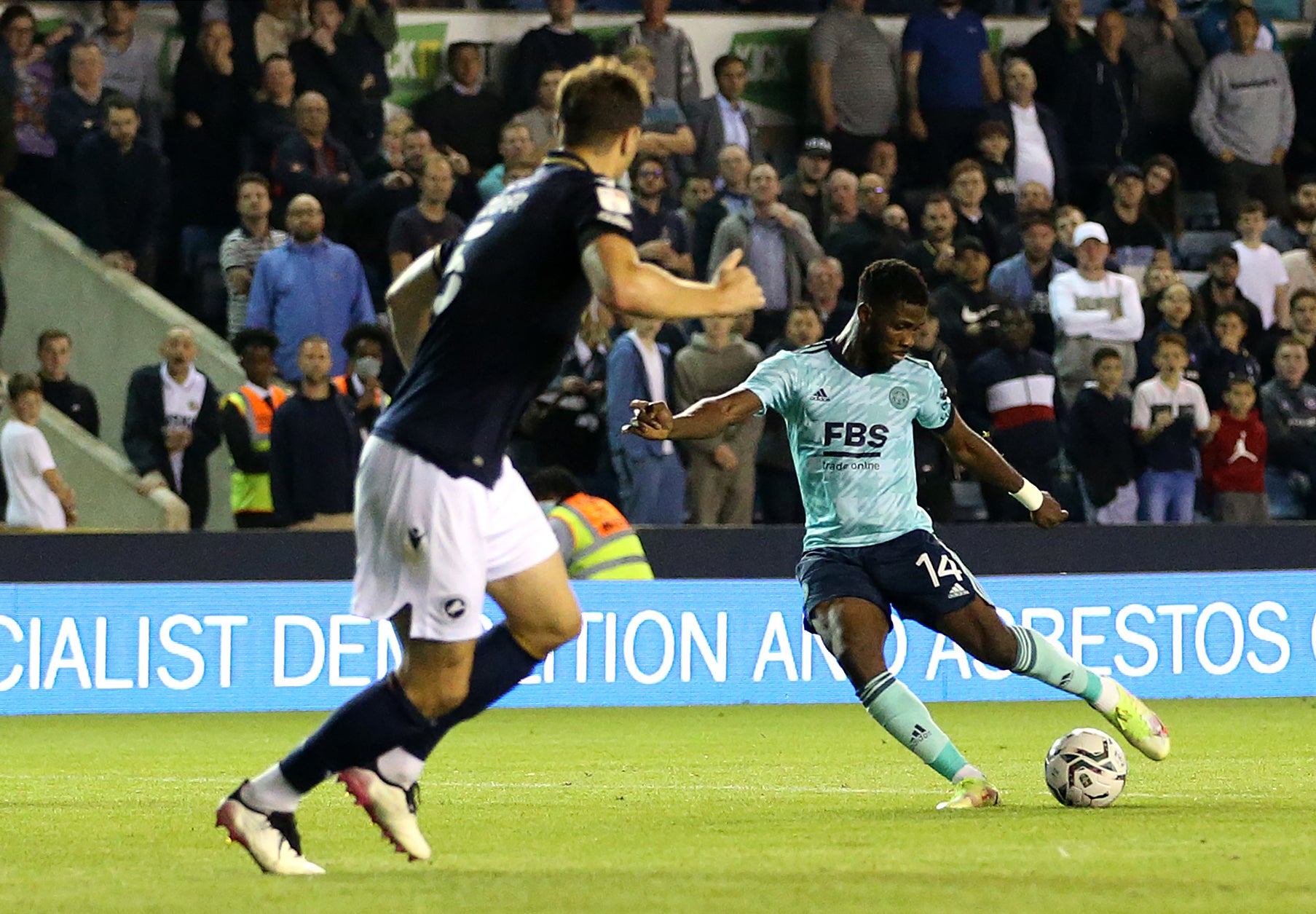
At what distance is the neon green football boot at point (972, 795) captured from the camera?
8031mm

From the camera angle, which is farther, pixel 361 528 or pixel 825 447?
pixel 825 447

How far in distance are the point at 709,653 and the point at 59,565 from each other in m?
3.94

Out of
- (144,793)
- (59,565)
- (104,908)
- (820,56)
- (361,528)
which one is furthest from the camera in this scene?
(820,56)

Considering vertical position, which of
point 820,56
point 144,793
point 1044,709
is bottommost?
point 1044,709

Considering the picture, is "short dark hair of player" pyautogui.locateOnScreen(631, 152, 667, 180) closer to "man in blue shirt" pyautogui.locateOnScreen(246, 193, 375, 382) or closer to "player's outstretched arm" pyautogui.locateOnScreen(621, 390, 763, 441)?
"man in blue shirt" pyautogui.locateOnScreen(246, 193, 375, 382)

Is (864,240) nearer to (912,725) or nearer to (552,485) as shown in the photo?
(552,485)

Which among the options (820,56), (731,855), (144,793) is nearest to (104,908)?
(731,855)

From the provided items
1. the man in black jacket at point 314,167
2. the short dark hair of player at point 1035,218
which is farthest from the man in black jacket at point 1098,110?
the man in black jacket at point 314,167

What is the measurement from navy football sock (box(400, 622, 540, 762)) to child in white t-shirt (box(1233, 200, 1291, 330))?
41.1ft

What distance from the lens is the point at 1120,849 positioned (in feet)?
22.2

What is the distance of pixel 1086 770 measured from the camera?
8.20m

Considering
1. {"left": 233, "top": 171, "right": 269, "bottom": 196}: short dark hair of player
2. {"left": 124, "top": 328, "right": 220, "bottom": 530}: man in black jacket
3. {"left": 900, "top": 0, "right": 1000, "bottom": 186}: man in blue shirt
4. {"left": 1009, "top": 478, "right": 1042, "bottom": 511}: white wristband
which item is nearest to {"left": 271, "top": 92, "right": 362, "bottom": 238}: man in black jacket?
{"left": 233, "top": 171, "right": 269, "bottom": 196}: short dark hair of player

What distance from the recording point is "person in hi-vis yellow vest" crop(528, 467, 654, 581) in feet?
43.1

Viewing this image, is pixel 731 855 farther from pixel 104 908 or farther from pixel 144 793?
pixel 144 793
